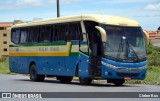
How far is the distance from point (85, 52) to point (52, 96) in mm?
6854

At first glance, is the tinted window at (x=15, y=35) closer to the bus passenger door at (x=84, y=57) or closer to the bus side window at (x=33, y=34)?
the bus side window at (x=33, y=34)

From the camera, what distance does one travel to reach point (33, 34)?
29969 millimetres

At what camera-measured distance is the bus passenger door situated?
945 inches

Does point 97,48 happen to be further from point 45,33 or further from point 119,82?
point 45,33

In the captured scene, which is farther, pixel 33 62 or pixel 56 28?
pixel 33 62

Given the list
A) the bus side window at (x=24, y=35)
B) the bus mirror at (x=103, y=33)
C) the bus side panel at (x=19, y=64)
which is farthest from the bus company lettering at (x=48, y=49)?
the bus mirror at (x=103, y=33)

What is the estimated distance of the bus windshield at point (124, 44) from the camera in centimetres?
2347

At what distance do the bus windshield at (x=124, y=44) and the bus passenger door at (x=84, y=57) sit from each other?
1.12m

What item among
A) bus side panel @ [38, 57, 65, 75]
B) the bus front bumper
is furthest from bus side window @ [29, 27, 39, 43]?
the bus front bumper

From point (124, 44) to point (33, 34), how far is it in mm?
8013

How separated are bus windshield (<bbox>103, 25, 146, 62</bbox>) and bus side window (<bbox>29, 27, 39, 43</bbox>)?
22.7 ft

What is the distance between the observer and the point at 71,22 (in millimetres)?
25625

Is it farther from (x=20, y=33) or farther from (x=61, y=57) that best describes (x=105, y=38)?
(x=20, y=33)

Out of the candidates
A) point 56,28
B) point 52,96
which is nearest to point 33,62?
point 56,28
